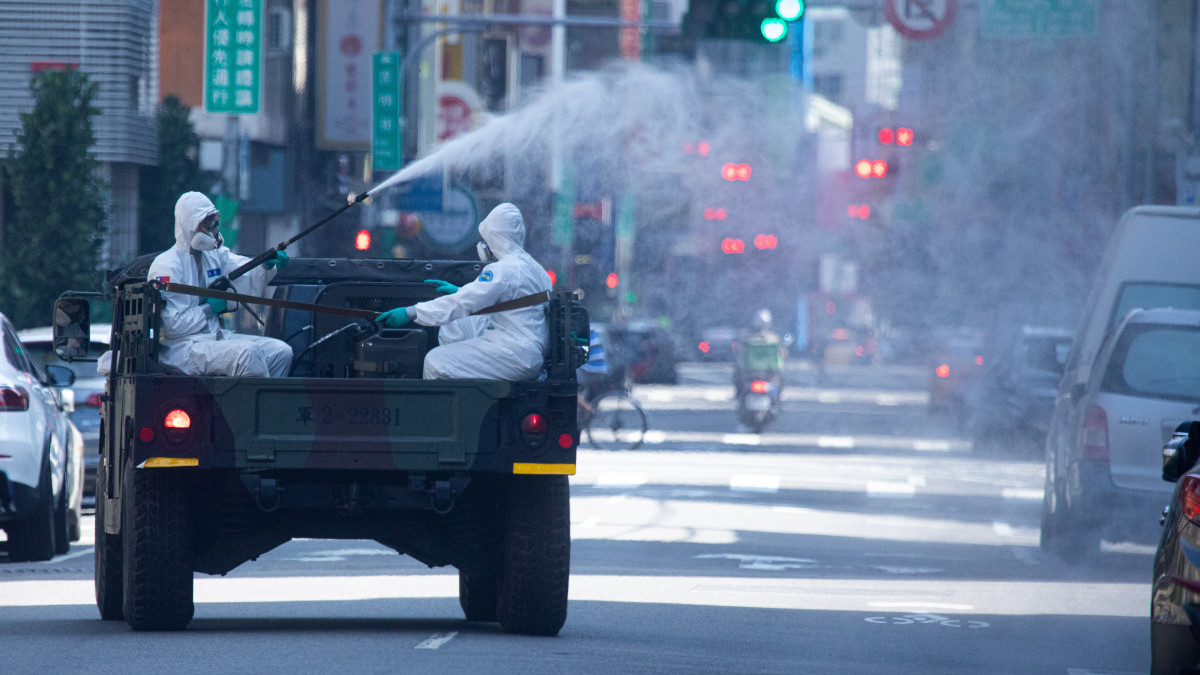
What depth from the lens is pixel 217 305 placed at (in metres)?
10.4

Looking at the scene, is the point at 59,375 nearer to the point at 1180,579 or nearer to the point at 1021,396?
the point at 1180,579

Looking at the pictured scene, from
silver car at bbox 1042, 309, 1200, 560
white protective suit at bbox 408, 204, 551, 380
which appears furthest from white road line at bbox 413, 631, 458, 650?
silver car at bbox 1042, 309, 1200, 560

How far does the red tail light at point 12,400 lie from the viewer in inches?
528

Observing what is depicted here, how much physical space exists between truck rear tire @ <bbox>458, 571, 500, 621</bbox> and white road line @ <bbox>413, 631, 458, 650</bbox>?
0.62 metres

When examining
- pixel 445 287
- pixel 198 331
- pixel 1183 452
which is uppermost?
pixel 445 287

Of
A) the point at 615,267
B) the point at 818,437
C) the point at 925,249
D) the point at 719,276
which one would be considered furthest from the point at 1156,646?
the point at 719,276

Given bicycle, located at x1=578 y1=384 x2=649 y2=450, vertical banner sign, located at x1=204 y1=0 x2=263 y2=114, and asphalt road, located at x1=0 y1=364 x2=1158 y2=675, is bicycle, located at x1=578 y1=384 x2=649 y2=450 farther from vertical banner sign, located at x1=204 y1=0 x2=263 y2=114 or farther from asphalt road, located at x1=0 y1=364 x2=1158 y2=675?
vertical banner sign, located at x1=204 y1=0 x2=263 y2=114

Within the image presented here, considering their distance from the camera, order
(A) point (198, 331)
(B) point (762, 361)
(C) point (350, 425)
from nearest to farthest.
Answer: (C) point (350, 425) < (A) point (198, 331) < (B) point (762, 361)

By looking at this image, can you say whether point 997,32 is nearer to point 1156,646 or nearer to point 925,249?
point 1156,646

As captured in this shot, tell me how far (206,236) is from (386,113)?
71.8 feet

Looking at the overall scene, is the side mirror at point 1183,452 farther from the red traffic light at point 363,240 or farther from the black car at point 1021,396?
the black car at point 1021,396

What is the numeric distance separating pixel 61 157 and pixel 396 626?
13.8m

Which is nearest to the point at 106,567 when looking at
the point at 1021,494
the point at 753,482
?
the point at 753,482

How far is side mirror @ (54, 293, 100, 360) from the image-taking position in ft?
34.6
